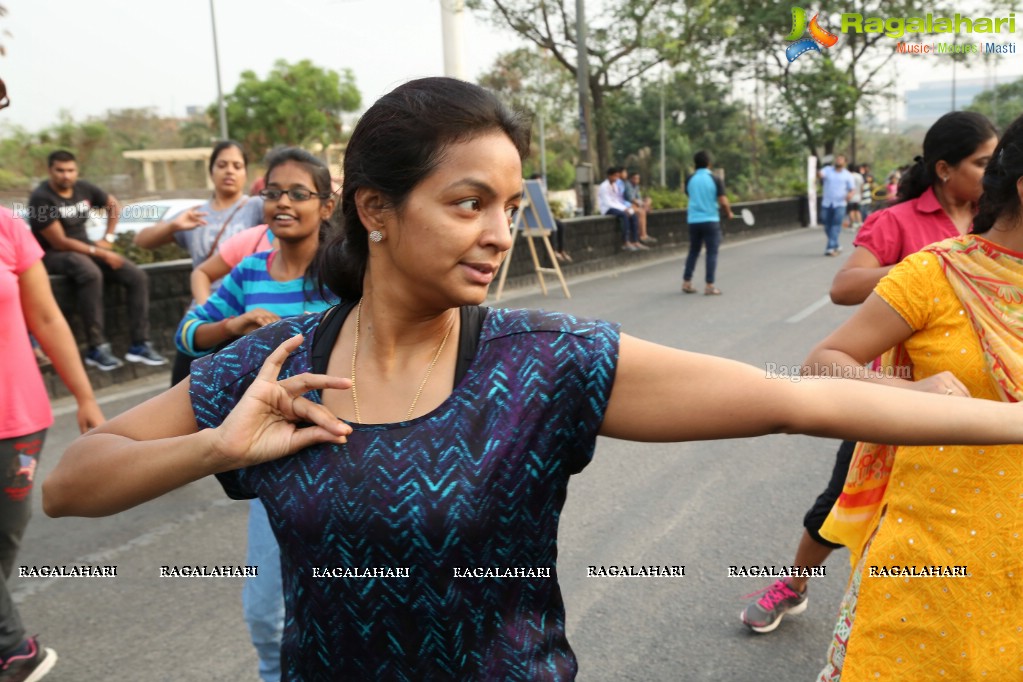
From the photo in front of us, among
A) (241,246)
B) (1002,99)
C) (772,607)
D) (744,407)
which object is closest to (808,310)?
(772,607)

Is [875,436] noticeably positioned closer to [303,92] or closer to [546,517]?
[546,517]

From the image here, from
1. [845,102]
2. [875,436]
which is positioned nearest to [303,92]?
[845,102]

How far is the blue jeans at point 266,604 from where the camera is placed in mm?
2750

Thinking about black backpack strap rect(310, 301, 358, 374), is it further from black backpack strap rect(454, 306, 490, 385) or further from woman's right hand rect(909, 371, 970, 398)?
woman's right hand rect(909, 371, 970, 398)

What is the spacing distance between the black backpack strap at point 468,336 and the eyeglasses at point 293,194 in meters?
1.99

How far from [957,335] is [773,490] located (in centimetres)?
301

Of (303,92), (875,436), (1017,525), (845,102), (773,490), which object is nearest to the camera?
(875,436)

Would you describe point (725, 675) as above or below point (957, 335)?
below

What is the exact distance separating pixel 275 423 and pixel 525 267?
13.2 meters

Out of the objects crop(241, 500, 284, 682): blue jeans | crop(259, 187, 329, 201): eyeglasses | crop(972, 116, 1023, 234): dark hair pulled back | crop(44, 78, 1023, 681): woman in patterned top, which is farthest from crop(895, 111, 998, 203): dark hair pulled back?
crop(241, 500, 284, 682): blue jeans

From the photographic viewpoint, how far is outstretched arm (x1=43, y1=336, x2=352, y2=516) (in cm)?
145

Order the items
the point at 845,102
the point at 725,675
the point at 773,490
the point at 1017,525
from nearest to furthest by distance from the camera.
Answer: the point at 1017,525 → the point at 725,675 → the point at 773,490 → the point at 845,102

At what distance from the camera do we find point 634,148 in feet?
193

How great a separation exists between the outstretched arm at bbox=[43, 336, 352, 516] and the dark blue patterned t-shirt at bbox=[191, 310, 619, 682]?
2.1 inches
